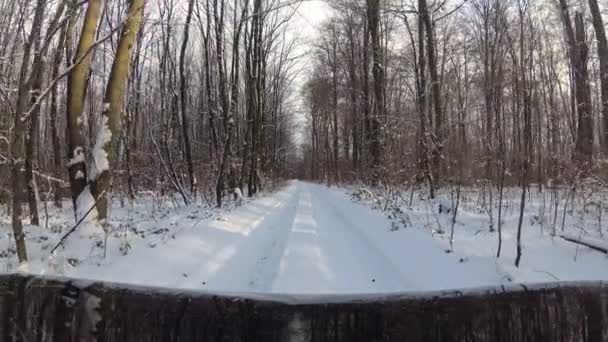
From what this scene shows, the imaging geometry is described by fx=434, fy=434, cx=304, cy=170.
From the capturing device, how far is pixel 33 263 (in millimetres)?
5863

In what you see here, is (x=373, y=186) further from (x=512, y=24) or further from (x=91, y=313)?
(x=91, y=313)

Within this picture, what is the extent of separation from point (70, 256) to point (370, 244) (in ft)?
17.2

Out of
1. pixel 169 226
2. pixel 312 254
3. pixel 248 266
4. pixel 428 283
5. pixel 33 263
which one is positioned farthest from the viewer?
pixel 169 226

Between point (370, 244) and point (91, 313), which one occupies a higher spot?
point (91, 313)

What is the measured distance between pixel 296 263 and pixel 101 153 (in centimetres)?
413

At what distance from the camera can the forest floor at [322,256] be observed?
17.8 feet

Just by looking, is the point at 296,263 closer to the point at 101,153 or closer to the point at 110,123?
the point at 101,153

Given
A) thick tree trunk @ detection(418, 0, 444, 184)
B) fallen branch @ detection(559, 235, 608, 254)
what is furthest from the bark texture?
thick tree trunk @ detection(418, 0, 444, 184)

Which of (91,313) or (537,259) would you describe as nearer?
(91,313)

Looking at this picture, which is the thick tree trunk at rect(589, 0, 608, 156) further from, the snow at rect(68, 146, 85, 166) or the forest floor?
the snow at rect(68, 146, 85, 166)

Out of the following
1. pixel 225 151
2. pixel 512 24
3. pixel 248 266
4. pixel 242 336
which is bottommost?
pixel 248 266

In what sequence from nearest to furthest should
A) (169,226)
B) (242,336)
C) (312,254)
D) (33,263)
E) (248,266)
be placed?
(242,336) → (33,263) → (248,266) → (312,254) → (169,226)

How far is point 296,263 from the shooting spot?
6781 mm

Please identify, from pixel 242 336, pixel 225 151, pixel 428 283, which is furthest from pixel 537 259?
pixel 225 151
